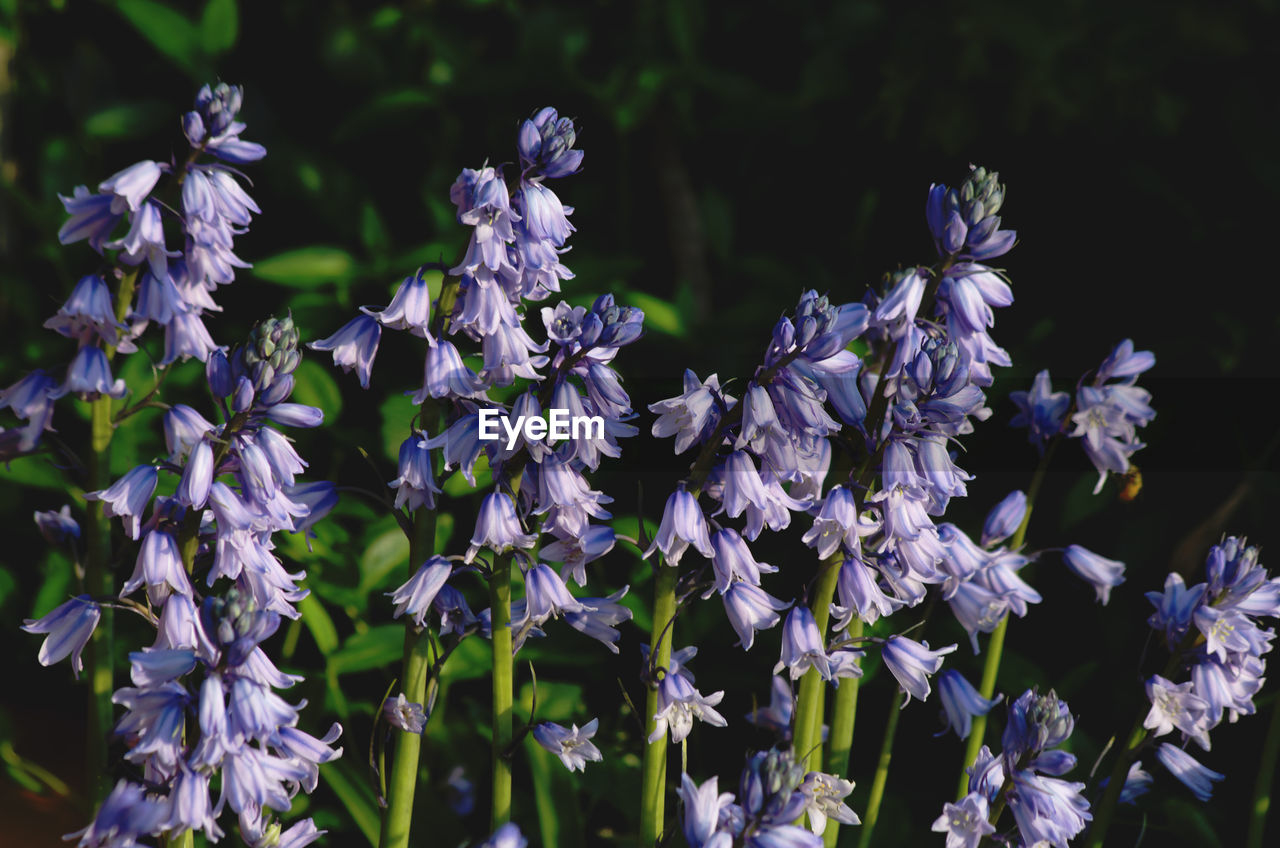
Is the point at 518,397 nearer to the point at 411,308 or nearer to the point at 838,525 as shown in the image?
the point at 411,308

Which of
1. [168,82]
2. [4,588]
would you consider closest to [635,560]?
[4,588]

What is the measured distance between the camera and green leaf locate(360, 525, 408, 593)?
5.93 feet

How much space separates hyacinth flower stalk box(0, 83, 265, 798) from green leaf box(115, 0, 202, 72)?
126 cm

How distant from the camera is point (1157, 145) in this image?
98.6 inches

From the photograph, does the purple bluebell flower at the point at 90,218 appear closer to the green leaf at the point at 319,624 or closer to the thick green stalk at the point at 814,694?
the green leaf at the point at 319,624

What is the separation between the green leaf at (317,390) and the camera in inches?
81.0

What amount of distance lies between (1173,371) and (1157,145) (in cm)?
59

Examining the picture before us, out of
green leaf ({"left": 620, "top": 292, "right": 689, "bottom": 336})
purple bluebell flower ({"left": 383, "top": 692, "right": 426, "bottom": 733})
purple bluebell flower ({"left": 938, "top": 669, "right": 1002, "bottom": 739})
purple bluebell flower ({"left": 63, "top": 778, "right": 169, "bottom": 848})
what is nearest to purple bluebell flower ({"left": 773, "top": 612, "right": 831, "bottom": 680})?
purple bluebell flower ({"left": 938, "top": 669, "right": 1002, "bottom": 739})

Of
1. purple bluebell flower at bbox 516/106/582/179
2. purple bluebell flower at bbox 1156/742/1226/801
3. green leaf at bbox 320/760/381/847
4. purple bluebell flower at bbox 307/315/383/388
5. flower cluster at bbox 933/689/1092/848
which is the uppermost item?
purple bluebell flower at bbox 516/106/582/179

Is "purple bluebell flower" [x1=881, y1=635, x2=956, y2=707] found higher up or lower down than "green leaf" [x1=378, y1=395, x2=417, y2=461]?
higher up

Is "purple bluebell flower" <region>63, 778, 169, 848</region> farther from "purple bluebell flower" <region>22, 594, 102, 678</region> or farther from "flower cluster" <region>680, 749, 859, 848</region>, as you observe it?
"flower cluster" <region>680, 749, 859, 848</region>

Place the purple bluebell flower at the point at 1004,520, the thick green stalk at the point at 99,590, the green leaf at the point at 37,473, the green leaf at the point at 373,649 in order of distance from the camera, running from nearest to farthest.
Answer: the thick green stalk at the point at 99,590 → the purple bluebell flower at the point at 1004,520 → the green leaf at the point at 373,649 → the green leaf at the point at 37,473

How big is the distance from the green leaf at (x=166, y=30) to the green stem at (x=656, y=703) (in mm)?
1903

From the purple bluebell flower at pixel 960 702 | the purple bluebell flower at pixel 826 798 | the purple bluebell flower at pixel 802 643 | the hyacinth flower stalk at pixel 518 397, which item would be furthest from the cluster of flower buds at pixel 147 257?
the purple bluebell flower at pixel 960 702
